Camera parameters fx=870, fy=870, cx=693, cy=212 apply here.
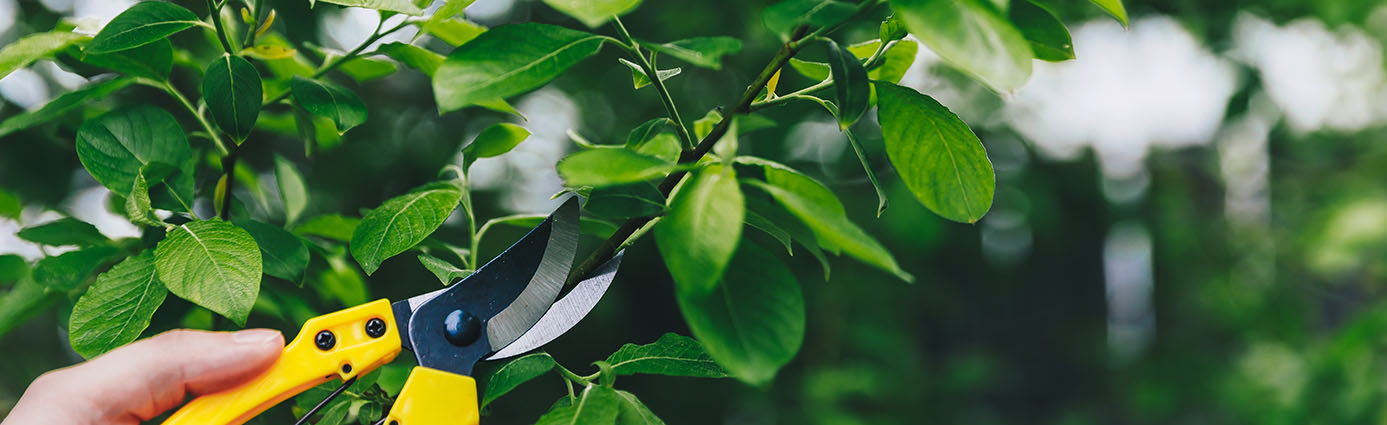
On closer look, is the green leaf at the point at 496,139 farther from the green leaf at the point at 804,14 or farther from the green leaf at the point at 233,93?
the green leaf at the point at 804,14

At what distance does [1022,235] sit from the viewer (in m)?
2.36

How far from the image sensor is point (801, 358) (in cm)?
219

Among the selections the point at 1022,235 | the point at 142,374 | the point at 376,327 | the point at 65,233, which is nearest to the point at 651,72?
the point at 376,327

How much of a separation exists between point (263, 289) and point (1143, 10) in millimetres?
2061

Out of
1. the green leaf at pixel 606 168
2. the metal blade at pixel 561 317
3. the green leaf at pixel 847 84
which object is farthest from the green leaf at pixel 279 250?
the green leaf at pixel 847 84

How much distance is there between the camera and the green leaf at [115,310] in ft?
1.66

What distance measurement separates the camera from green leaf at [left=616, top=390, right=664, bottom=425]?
20.0 inches

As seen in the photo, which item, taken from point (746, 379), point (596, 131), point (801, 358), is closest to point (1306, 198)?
point (801, 358)

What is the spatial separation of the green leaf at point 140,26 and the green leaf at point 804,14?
0.38 m

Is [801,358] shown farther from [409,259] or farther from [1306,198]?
[1306,198]

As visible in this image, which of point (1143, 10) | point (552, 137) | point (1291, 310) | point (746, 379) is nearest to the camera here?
point (746, 379)

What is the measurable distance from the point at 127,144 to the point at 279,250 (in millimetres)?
123

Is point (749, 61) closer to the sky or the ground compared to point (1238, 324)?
closer to the sky

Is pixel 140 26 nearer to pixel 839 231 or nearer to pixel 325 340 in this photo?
pixel 325 340
